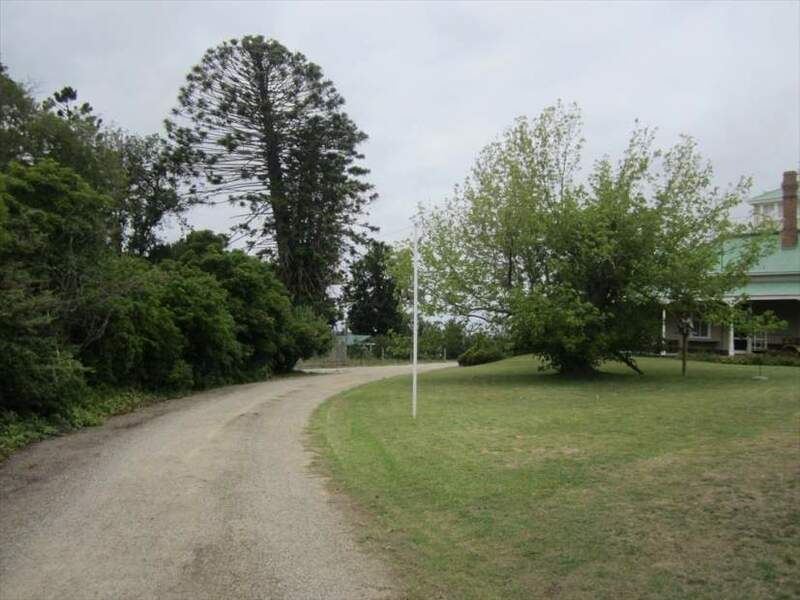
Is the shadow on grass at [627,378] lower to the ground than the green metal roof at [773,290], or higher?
lower

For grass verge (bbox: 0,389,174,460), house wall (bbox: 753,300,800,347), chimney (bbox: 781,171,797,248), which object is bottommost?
grass verge (bbox: 0,389,174,460)

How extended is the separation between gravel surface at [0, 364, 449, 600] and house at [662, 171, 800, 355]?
25.1 metres

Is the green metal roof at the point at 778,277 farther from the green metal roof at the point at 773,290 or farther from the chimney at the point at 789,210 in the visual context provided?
the chimney at the point at 789,210

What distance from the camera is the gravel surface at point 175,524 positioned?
16.3 ft

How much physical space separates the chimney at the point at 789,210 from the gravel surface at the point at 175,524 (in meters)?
30.3

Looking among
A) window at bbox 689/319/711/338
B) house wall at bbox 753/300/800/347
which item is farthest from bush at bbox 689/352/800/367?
window at bbox 689/319/711/338

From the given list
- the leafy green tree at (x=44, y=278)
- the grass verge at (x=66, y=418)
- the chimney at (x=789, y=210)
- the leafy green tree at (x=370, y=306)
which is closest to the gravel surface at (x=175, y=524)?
the grass verge at (x=66, y=418)

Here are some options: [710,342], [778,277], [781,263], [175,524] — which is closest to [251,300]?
[175,524]

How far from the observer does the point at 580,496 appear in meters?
7.11

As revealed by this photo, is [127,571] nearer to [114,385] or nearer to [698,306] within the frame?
[114,385]

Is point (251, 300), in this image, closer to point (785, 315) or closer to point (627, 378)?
point (627, 378)

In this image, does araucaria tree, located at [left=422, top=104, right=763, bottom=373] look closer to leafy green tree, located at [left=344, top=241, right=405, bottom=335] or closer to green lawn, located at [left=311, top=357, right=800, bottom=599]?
green lawn, located at [left=311, top=357, right=800, bottom=599]

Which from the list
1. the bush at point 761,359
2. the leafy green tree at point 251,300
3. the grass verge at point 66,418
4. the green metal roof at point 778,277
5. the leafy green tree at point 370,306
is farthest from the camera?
the leafy green tree at point 370,306

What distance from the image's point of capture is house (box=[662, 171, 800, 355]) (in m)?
30.8
